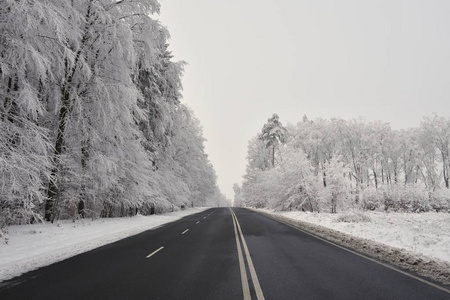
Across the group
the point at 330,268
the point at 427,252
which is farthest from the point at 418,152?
the point at 330,268

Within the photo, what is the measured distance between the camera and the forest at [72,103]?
8906 mm

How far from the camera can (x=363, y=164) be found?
132 feet

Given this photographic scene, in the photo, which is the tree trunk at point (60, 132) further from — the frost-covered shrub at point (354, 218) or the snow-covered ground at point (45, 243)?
the frost-covered shrub at point (354, 218)

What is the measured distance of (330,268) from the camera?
21.6 feet

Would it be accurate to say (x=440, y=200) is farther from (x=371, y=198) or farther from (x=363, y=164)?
(x=363, y=164)

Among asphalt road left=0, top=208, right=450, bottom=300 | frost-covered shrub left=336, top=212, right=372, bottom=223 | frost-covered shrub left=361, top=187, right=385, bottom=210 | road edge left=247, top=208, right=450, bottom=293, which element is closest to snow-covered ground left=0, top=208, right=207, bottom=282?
asphalt road left=0, top=208, right=450, bottom=300

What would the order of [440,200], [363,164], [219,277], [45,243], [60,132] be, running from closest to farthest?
[219,277], [45,243], [60,132], [440,200], [363,164]

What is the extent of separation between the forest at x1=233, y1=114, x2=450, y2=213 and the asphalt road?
22061 millimetres

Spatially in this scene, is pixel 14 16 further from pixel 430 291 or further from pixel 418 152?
pixel 418 152

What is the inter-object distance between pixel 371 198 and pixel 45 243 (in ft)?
118

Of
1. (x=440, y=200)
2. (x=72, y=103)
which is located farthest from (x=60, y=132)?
(x=440, y=200)

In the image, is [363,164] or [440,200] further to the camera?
[363,164]

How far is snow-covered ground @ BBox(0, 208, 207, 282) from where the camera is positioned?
7.24m

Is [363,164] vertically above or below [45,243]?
above
